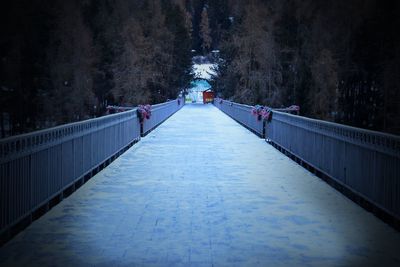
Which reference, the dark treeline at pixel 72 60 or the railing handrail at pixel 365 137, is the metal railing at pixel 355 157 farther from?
the dark treeline at pixel 72 60

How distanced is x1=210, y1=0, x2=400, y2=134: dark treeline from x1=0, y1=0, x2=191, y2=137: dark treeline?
1616 centimetres

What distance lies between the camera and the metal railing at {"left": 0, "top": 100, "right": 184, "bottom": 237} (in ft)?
21.4

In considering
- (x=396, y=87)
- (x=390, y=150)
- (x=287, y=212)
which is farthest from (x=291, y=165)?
(x=396, y=87)

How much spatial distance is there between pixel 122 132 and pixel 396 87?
32610 mm

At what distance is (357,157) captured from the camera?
907 cm

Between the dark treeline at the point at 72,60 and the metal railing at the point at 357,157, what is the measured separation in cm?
3512

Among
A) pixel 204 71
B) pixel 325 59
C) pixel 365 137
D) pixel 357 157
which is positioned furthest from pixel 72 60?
Answer: pixel 204 71

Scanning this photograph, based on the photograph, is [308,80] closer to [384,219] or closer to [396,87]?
[396,87]

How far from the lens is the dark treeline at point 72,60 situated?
53781mm

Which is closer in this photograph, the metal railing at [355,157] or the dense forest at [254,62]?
the metal railing at [355,157]

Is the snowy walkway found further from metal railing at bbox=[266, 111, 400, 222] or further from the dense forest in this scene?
the dense forest

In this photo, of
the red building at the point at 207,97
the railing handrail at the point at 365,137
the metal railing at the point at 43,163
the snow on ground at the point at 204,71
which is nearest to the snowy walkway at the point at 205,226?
the metal railing at the point at 43,163

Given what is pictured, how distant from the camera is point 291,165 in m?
14.4

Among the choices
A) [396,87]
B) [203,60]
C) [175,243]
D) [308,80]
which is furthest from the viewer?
[203,60]
